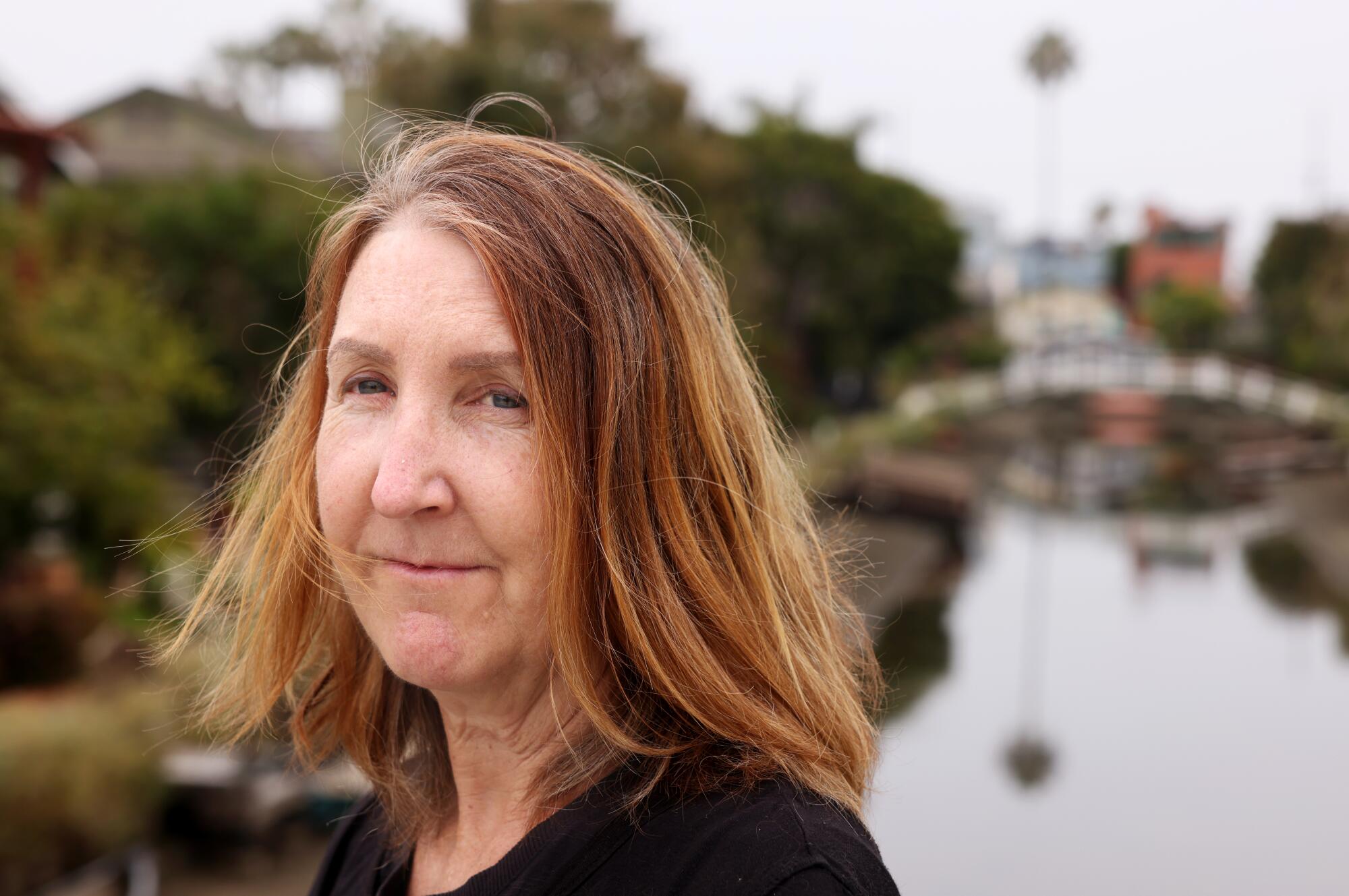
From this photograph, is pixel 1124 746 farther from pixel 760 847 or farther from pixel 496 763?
pixel 760 847

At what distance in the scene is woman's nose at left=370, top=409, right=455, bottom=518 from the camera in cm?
96

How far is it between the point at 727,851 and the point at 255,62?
28.7 metres

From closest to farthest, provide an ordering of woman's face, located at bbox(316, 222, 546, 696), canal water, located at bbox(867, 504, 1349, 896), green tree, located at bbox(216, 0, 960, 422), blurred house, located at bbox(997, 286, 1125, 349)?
woman's face, located at bbox(316, 222, 546, 696), canal water, located at bbox(867, 504, 1349, 896), green tree, located at bbox(216, 0, 960, 422), blurred house, located at bbox(997, 286, 1125, 349)

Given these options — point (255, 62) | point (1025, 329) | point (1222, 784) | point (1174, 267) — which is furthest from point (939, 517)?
point (1174, 267)

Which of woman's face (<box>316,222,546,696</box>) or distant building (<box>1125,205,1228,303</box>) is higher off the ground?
woman's face (<box>316,222,546,696</box>)

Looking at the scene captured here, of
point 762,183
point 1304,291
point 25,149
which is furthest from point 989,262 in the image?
point 25,149

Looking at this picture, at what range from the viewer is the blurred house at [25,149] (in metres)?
13.8

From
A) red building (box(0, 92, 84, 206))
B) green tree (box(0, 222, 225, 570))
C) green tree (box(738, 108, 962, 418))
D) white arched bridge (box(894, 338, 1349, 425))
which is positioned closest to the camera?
green tree (box(0, 222, 225, 570))

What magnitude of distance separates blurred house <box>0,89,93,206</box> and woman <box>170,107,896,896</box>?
13659 mm

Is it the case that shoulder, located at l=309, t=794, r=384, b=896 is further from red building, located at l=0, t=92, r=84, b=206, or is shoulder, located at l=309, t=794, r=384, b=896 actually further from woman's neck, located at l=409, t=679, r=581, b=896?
red building, located at l=0, t=92, r=84, b=206

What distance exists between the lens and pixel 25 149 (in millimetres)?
14008

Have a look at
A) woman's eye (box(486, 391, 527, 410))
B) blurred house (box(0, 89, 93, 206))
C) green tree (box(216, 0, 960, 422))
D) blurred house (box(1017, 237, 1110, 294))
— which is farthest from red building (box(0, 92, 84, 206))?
blurred house (box(1017, 237, 1110, 294))

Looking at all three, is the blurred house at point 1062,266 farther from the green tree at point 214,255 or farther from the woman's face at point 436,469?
the woman's face at point 436,469

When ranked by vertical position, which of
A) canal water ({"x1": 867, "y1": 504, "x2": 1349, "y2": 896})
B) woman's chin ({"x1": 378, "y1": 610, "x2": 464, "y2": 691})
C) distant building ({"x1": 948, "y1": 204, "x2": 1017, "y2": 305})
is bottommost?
canal water ({"x1": 867, "y1": 504, "x2": 1349, "y2": 896})
